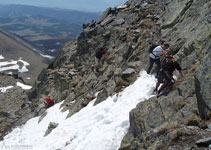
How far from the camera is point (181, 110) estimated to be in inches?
453

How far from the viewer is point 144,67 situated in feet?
69.0

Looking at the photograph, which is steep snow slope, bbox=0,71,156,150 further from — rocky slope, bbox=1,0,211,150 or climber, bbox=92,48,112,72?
climber, bbox=92,48,112,72

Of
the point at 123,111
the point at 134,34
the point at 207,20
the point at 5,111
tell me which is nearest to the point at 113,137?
the point at 123,111

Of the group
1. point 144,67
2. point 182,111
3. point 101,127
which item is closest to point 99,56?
point 144,67

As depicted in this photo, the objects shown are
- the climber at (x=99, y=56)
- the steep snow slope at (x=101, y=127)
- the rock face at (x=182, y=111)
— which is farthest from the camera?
the climber at (x=99, y=56)

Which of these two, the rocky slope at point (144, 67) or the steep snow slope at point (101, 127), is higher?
the rocky slope at point (144, 67)

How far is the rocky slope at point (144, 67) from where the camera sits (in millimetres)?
10312

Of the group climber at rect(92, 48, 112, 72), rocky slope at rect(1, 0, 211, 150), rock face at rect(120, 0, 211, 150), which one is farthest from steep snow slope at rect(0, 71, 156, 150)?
climber at rect(92, 48, 112, 72)

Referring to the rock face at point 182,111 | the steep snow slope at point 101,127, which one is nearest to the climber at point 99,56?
the steep snow slope at point 101,127

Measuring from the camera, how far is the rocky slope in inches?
406

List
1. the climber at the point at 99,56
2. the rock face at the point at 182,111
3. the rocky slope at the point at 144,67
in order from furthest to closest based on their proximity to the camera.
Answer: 1. the climber at the point at 99,56
2. the rocky slope at the point at 144,67
3. the rock face at the point at 182,111

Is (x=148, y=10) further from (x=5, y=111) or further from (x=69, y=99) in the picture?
(x=5, y=111)

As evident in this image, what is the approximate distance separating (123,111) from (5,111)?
3480 centimetres

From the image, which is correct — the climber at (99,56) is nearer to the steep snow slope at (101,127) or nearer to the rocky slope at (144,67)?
the rocky slope at (144,67)
